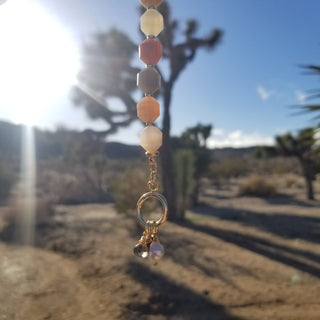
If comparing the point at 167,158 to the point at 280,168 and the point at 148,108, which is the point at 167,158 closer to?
the point at 148,108

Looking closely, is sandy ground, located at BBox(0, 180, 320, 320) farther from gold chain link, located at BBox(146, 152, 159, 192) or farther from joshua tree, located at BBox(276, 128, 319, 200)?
joshua tree, located at BBox(276, 128, 319, 200)

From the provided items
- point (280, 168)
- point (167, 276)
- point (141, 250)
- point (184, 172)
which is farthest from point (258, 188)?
point (280, 168)

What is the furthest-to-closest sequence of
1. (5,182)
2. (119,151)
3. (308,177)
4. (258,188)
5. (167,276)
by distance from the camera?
(119,151) → (258,188) → (5,182) → (308,177) → (167,276)

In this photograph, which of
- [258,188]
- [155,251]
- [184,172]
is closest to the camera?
[155,251]

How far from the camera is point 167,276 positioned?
16.8ft

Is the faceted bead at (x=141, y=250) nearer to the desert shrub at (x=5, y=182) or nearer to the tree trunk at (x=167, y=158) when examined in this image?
the tree trunk at (x=167, y=158)

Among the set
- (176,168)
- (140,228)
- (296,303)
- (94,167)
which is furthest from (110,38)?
(94,167)

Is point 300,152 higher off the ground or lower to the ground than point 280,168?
higher

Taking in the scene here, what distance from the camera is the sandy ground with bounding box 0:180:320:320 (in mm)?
3917

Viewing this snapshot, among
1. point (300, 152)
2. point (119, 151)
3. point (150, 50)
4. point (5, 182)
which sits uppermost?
point (119, 151)

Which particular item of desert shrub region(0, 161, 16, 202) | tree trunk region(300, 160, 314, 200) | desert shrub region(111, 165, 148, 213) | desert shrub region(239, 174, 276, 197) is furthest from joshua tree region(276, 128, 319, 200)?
desert shrub region(0, 161, 16, 202)

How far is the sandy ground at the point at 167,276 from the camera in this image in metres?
3.92

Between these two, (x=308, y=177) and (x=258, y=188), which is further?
(x=258, y=188)

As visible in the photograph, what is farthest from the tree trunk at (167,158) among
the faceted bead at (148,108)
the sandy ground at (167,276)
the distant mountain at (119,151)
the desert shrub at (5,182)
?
the distant mountain at (119,151)
